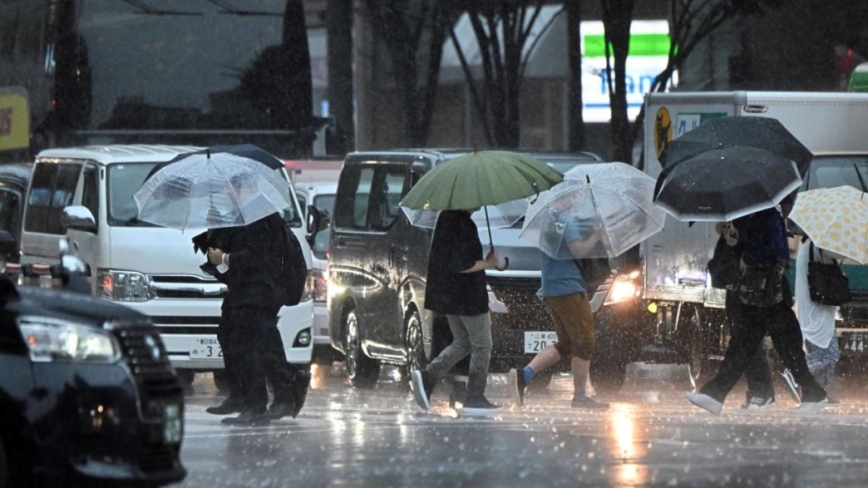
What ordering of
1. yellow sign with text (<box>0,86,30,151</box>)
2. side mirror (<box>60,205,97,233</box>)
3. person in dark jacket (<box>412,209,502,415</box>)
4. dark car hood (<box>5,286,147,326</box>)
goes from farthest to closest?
yellow sign with text (<box>0,86,30,151</box>), side mirror (<box>60,205,97,233</box>), person in dark jacket (<box>412,209,502,415</box>), dark car hood (<box>5,286,147,326</box>)

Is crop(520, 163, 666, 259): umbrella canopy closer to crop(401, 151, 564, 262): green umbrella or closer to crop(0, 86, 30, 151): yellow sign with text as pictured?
crop(401, 151, 564, 262): green umbrella

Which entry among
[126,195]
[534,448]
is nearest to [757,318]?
[534,448]

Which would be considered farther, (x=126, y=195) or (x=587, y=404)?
(x=126, y=195)

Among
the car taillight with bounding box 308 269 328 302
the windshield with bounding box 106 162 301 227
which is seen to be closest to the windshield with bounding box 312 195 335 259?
the car taillight with bounding box 308 269 328 302

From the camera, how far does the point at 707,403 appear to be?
457 inches

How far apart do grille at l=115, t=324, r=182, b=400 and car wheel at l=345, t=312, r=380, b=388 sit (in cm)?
839

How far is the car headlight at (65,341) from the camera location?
6.83m

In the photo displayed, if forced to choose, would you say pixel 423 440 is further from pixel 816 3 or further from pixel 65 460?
pixel 816 3

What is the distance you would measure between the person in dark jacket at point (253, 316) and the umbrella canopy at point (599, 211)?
2029 millimetres

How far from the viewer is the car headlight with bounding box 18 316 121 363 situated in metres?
6.83

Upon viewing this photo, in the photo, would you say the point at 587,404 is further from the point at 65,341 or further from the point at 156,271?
the point at 65,341

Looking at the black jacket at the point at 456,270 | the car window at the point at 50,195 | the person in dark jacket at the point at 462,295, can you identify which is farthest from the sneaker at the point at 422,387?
the car window at the point at 50,195

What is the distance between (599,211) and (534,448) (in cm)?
287

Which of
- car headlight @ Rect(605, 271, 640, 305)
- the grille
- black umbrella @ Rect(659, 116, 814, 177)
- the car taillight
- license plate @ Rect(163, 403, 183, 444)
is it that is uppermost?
black umbrella @ Rect(659, 116, 814, 177)
